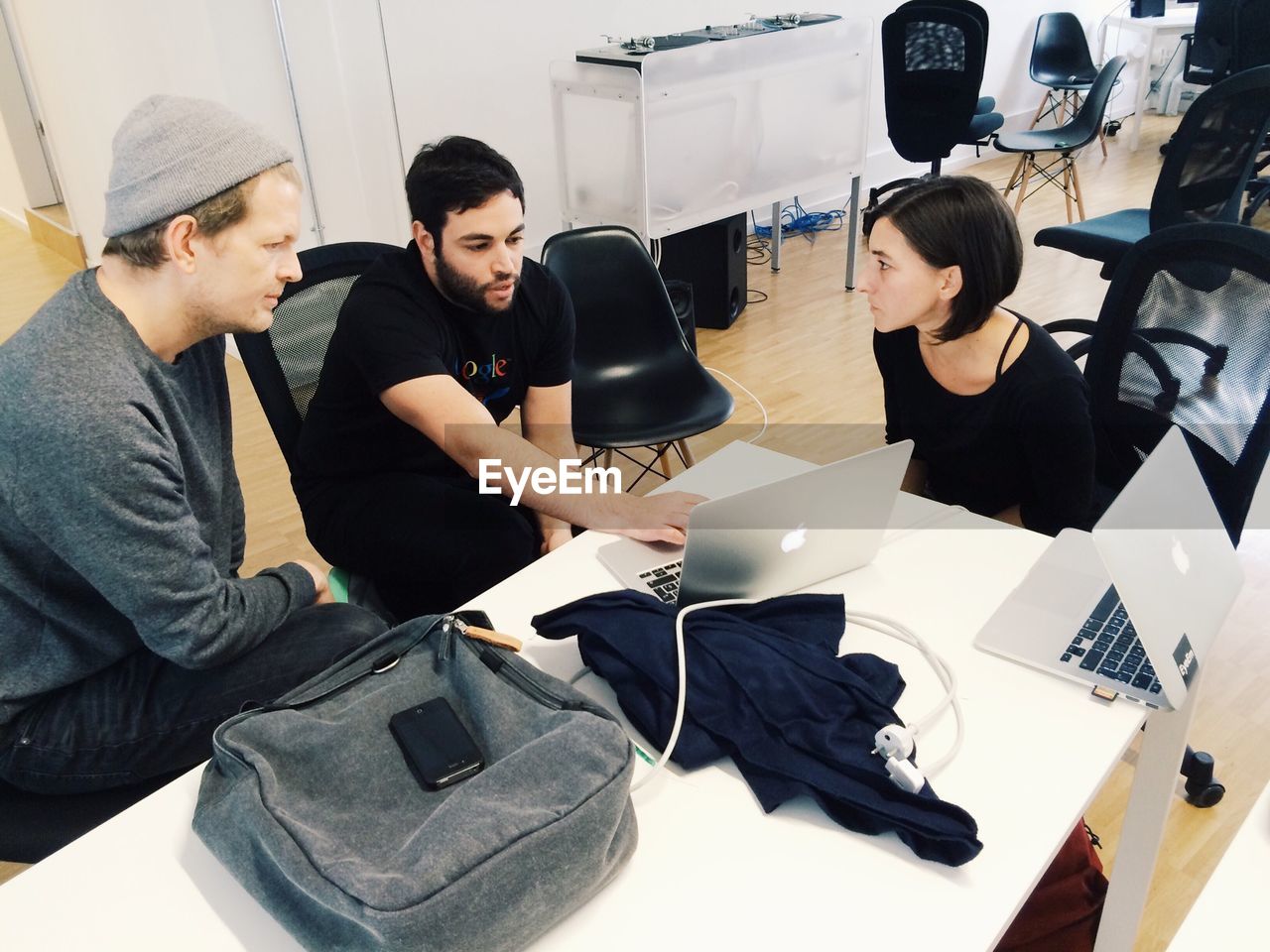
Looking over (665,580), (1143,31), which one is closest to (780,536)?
(665,580)

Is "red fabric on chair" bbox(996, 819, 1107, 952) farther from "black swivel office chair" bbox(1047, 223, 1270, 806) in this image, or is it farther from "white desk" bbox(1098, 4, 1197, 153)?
"white desk" bbox(1098, 4, 1197, 153)

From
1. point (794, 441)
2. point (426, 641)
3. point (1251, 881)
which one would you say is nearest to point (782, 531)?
point (426, 641)

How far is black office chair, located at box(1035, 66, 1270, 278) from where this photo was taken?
2.89m

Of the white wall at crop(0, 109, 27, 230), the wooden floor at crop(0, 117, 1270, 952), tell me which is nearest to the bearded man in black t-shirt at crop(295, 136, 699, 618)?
the wooden floor at crop(0, 117, 1270, 952)

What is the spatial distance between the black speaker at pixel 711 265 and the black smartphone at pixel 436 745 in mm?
3339

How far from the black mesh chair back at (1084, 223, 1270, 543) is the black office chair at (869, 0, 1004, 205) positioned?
2742 millimetres

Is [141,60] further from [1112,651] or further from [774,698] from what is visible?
[1112,651]

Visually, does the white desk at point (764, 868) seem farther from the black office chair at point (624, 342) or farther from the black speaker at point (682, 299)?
the black speaker at point (682, 299)

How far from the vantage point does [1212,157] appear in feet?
9.98

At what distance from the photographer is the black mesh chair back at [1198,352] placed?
1.79 m

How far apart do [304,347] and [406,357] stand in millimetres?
242

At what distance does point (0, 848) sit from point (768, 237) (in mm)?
4754

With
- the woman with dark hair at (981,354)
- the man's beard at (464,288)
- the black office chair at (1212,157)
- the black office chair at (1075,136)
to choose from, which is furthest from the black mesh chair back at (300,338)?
the black office chair at (1075,136)

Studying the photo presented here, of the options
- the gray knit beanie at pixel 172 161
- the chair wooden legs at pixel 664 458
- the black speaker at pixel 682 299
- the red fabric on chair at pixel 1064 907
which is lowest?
the chair wooden legs at pixel 664 458
